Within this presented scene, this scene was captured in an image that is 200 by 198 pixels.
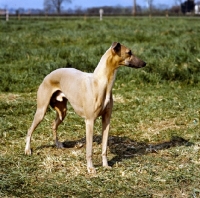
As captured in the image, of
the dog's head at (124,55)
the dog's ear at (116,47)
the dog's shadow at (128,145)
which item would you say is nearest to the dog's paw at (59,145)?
the dog's shadow at (128,145)

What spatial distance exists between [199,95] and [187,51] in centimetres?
354

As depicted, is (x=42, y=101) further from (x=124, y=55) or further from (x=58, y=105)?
(x=124, y=55)

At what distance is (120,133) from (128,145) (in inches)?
26.9

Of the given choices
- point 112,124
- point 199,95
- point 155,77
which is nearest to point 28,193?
point 112,124

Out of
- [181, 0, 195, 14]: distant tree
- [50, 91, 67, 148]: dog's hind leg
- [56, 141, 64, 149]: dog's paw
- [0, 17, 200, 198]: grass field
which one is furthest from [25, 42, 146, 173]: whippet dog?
[181, 0, 195, 14]: distant tree

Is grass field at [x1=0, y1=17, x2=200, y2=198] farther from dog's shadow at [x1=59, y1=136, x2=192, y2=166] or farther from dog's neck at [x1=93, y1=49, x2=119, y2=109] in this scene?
dog's neck at [x1=93, y1=49, x2=119, y2=109]

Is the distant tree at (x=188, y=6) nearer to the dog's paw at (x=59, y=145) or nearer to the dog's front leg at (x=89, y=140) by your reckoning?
the dog's paw at (x=59, y=145)

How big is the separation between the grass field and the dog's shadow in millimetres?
A: 14

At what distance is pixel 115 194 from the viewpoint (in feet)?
17.2

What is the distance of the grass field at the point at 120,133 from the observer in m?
5.46

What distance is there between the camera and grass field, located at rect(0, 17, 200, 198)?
5.46m

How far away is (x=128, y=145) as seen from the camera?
23.6ft

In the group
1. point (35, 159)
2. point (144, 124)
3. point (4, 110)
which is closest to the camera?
point (35, 159)

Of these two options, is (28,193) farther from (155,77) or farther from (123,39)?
(123,39)
